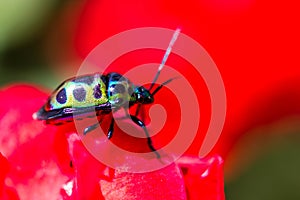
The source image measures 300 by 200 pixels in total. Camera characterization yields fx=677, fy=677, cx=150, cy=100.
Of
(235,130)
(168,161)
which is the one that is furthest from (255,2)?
(168,161)

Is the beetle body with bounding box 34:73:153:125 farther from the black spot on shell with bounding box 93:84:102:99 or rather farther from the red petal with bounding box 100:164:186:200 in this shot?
the red petal with bounding box 100:164:186:200

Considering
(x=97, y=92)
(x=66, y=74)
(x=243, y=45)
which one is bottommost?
(x=66, y=74)

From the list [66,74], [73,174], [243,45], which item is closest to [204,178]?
[73,174]

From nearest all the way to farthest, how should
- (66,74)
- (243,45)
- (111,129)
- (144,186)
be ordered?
(144,186) < (111,129) < (243,45) < (66,74)

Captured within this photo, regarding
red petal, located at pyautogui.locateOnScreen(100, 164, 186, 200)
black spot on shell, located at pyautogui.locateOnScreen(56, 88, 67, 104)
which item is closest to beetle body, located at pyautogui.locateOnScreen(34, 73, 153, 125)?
black spot on shell, located at pyautogui.locateOnScreen(56, 88, 67, 104)

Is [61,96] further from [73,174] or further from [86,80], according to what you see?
[73,174]

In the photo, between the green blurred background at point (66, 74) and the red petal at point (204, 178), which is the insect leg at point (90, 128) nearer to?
the red petal at point (204, 178)
